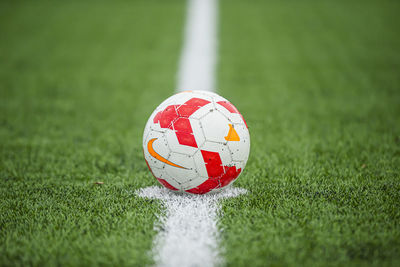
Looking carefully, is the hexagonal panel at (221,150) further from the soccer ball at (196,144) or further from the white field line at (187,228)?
the white field line at (187,228)

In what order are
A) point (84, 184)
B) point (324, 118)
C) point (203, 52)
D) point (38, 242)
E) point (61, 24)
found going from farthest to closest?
point (61, 24), point (203, 52), point (324, 118), point (84, 184), point (38, 242)

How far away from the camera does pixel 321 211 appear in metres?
2.53

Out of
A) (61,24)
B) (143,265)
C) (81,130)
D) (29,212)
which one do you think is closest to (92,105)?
(81,130)

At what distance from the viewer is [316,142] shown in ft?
13.3

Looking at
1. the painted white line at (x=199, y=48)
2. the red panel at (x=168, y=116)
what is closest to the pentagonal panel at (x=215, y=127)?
the red panel at (x=168, y=116)

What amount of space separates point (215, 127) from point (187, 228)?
683 mm

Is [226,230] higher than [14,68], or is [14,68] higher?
[14,68]

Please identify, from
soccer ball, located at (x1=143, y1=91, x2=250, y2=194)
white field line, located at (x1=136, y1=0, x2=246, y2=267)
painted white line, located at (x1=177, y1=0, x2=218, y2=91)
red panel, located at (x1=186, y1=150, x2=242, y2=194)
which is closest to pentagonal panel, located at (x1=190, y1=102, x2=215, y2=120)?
soccer ball, located at (x1=143, y1=91, x2=250, y2=194)

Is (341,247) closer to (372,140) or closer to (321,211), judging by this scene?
(321,211)

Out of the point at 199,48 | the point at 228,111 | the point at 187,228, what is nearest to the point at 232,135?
the point at 228,111

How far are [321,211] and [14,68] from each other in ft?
22.0

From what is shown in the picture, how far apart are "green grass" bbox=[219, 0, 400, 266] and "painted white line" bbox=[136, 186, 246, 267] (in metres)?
0.09

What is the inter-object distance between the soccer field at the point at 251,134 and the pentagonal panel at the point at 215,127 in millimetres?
475

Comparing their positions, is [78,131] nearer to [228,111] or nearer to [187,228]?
[228,111]
